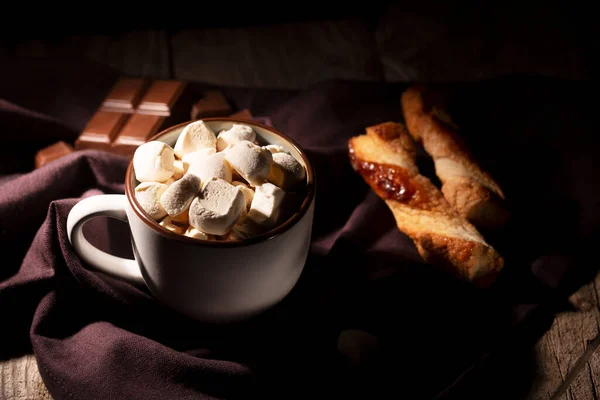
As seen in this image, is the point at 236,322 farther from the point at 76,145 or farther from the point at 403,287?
the point at 76,145

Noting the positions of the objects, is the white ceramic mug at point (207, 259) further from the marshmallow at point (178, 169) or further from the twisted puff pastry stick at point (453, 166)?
the twisted puff pastry stick at point (453, 166)

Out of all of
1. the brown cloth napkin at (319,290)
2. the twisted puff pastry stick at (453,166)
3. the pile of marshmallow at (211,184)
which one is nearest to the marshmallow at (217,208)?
the pile of marshmallow at (211,184)

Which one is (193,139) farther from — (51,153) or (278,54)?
(278,54)

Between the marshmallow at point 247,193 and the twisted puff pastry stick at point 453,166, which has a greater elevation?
the marshmallow at point 247,193

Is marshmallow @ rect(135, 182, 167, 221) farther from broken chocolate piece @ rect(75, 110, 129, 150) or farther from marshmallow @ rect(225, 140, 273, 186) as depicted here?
broken chocolate piece @ rect(75, 110, 129, 150)

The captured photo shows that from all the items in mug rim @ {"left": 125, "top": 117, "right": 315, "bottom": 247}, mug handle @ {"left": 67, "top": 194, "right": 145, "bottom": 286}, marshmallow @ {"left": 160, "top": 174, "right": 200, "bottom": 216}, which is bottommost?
mug handle @ {"left": 67, "top": 194, "right": 145, "bottom": 286}

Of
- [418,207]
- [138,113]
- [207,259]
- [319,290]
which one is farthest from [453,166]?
[138,113]

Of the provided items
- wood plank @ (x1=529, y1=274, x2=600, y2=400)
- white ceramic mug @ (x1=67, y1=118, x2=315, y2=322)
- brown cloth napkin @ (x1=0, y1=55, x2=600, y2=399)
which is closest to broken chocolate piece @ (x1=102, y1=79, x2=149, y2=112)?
brown cloth napkin @ (x1=0, y1=55, x2=600, y2=399)
